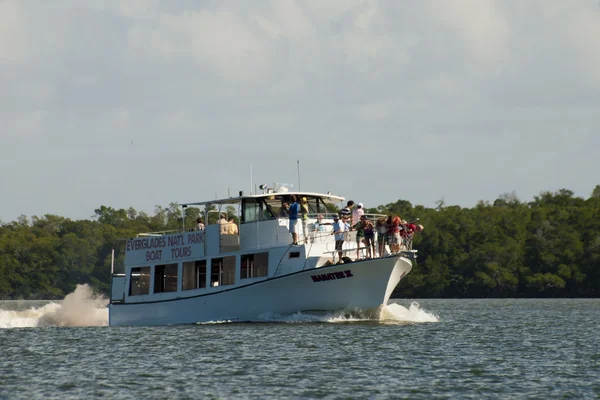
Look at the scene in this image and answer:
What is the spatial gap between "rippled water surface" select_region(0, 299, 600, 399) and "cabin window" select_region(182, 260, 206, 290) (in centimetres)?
186

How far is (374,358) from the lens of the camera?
94.3 feet

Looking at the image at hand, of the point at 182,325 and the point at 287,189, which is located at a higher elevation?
the point at 287,189

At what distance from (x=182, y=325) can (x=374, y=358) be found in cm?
1225

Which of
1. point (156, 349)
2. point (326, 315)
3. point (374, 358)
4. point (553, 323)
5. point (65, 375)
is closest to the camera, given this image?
point (65, 375)

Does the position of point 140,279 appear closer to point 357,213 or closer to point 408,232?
point 357,213

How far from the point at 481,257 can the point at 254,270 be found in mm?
67995

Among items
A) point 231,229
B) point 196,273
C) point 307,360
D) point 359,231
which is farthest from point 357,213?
point 307,360

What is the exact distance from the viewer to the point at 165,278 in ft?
133

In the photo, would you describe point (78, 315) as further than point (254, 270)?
Yes

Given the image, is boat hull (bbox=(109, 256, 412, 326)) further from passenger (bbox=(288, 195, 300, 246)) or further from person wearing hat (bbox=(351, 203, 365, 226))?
person wearing hat (bbox=(351, 203, 365, 226))

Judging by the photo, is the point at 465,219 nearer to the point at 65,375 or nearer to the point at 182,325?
the point at 182,325

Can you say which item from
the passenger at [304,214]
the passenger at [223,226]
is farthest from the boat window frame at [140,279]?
the passenger at [304,214]

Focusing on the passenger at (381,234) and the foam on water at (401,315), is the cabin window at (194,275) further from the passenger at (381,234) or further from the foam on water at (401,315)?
the foam on water at (401,315)

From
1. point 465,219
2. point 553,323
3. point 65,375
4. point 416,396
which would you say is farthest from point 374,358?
point 465,219
